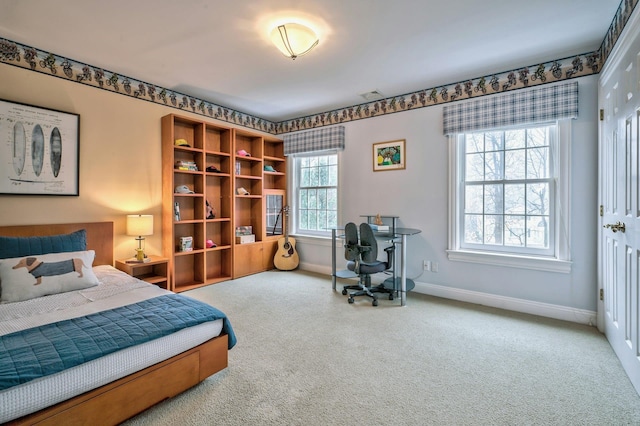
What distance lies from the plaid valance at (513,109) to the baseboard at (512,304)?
6.05 ft

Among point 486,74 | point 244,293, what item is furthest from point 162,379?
point 486,74

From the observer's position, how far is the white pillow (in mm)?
2150

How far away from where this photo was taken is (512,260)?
126 inches

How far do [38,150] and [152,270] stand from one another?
5.42 feet

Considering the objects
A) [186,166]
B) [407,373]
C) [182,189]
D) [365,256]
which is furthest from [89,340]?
[186,166]

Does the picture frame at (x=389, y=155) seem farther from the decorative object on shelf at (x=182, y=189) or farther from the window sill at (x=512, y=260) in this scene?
the decorative object on shelf at (x=182, y=189)

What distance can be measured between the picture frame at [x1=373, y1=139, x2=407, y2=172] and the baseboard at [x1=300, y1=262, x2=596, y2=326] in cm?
157

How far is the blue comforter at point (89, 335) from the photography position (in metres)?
1.32

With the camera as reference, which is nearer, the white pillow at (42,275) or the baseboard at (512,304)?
the white pillow at (42,275)

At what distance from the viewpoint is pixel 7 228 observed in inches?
105

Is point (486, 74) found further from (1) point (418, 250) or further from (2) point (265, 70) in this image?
(2) point (265, 70)

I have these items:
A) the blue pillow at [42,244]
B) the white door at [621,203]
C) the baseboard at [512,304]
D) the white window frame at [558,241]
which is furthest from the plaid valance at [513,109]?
the blue pillow at [42,244]

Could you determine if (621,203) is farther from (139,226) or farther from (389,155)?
(139,226)

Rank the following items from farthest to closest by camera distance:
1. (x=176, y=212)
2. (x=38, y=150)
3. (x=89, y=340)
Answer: (x=176, y=212), (x=38, y=150), (x=89, y=340)
